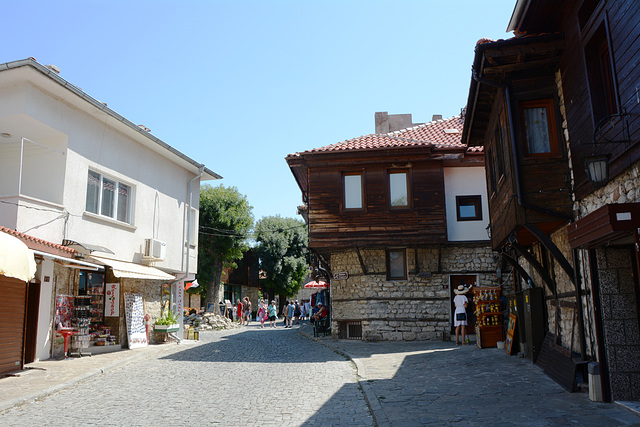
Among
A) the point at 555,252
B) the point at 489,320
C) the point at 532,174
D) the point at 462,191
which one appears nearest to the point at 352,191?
the point at 462,191

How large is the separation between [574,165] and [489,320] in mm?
6996

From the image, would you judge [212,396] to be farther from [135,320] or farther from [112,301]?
[135,320]

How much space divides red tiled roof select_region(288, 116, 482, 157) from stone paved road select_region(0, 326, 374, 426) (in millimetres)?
7571

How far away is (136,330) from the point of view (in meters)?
16.2

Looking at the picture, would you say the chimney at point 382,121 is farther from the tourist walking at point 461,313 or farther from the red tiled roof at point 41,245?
the red tiled roof at point 41,245

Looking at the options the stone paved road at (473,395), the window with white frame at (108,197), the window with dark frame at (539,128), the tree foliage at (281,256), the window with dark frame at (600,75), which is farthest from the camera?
the tree foliage at (281,256)

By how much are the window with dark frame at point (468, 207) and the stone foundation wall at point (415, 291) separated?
3.59 feet

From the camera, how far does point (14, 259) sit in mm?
8625

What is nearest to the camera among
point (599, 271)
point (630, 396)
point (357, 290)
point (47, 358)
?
point (630, 396)

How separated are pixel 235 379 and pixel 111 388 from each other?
2295 mm

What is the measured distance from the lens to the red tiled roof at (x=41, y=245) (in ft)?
32.7

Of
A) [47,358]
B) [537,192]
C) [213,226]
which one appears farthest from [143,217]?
[213,226]

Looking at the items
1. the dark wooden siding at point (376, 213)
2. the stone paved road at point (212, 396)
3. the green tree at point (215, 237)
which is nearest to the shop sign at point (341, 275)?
the dark wooden siding at point (376, 213)

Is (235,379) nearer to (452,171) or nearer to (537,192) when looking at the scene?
(537,192)
